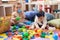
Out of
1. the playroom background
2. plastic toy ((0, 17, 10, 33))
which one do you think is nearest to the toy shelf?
the playroom background

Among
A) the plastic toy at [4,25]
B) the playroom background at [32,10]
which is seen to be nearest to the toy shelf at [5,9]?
the playroom background at [32,10]

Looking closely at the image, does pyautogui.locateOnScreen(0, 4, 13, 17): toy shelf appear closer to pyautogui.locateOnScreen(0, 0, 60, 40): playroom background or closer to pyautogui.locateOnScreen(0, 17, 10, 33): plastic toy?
pyautogui.locateOnScreen(0, 0, 60, 40): playroom background

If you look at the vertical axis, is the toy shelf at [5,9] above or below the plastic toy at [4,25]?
above

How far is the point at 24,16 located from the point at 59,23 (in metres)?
0.58

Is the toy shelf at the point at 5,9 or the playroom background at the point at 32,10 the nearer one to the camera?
the playroom background at the point at 32,10

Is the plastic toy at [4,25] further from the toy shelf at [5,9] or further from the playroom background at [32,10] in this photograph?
the toy shelf at [5,9]

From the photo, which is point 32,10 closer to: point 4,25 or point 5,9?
point 5,9

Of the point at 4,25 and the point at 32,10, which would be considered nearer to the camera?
the point at 4,25

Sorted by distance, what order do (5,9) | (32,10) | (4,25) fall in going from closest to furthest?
(4,25), (32,10), (5,9)

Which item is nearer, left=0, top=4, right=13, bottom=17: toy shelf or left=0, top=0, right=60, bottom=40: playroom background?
left=0, top=0, right=60, bottom=40: playroom background

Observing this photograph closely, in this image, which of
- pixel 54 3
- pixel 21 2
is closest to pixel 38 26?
pixel 54 3

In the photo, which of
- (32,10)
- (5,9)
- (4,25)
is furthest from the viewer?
(5,9)

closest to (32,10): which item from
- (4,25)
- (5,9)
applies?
(5,9)

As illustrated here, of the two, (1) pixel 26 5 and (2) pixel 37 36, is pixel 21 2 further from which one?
(2) pixel 37 36
